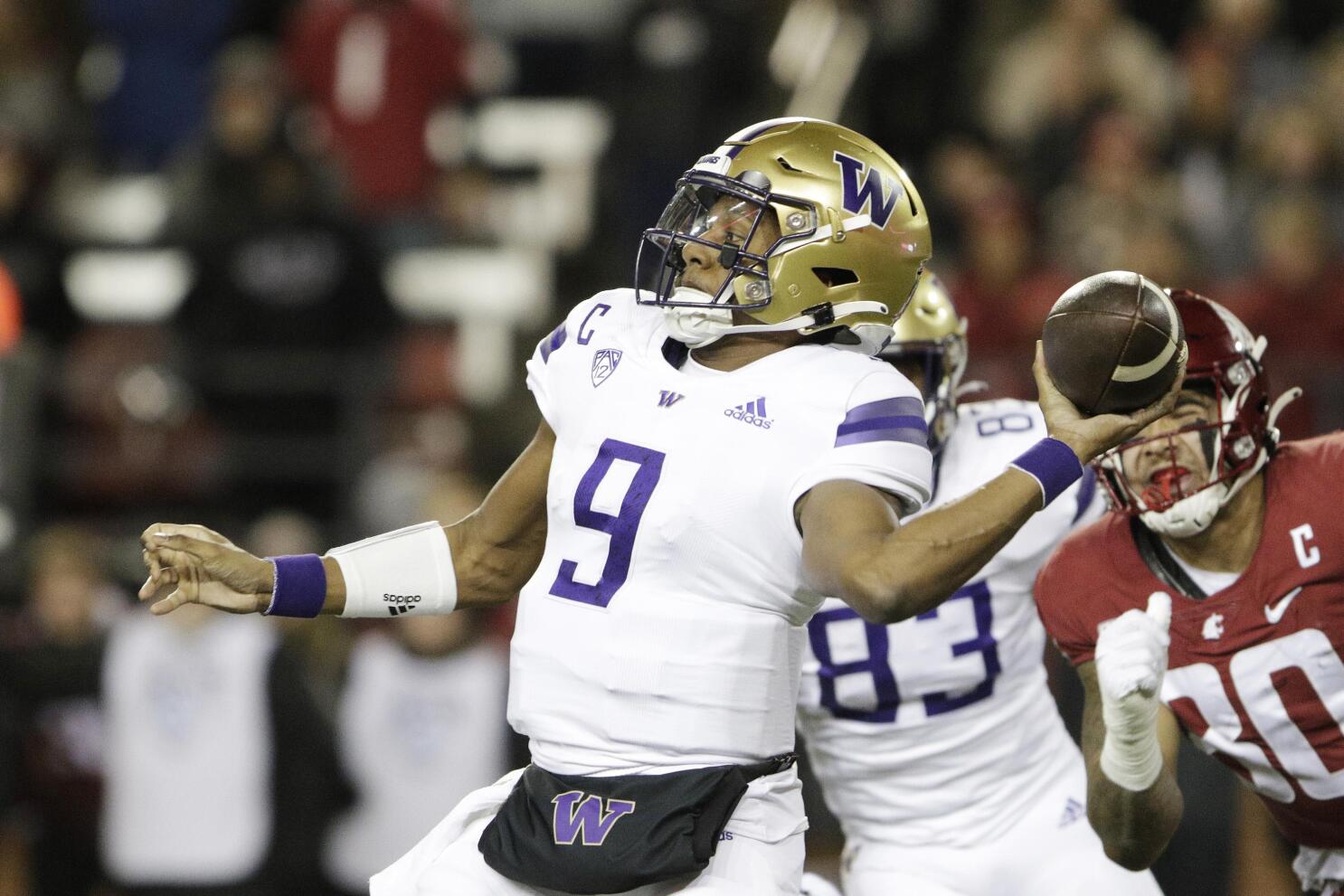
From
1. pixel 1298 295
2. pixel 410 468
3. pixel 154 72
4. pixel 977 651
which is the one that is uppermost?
pixel 977 651

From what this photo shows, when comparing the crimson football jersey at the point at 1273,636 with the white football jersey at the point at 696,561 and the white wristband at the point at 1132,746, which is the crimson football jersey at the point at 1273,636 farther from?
the white football jersey at the point at 696,561

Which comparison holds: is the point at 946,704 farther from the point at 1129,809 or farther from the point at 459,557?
the point at 459,557

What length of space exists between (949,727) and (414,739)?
327 cm

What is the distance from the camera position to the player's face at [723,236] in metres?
3.28

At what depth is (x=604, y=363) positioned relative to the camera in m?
3.31

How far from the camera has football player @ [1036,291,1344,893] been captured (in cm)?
354

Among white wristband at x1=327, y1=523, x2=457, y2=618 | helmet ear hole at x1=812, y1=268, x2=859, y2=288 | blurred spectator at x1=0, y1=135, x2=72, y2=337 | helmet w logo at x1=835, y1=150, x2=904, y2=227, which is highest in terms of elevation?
helmet w logo at x1=835, y1=150, x2=904, y2=227

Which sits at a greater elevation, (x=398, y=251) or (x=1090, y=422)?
(x=1090, y=422)

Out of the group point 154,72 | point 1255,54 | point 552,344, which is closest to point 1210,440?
point 552,344

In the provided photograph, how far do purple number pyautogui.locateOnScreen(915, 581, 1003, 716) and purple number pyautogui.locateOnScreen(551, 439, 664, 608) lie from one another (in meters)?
1.13

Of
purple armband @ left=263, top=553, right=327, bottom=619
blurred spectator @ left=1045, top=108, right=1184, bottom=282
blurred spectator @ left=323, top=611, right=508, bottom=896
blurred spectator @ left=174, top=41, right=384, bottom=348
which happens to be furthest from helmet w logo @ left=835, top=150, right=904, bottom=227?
blurred spectator @ left=174, top=41, right=384, bottom=348

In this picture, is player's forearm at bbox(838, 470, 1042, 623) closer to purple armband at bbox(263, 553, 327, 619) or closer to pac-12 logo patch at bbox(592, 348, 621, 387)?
pac-12 logo patch at bbox(592, 348, 621, 387)

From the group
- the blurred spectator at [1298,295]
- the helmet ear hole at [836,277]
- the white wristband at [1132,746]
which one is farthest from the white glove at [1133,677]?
the blurred spectator at [1298,295]

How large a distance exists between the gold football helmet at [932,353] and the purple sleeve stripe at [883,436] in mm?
1086
